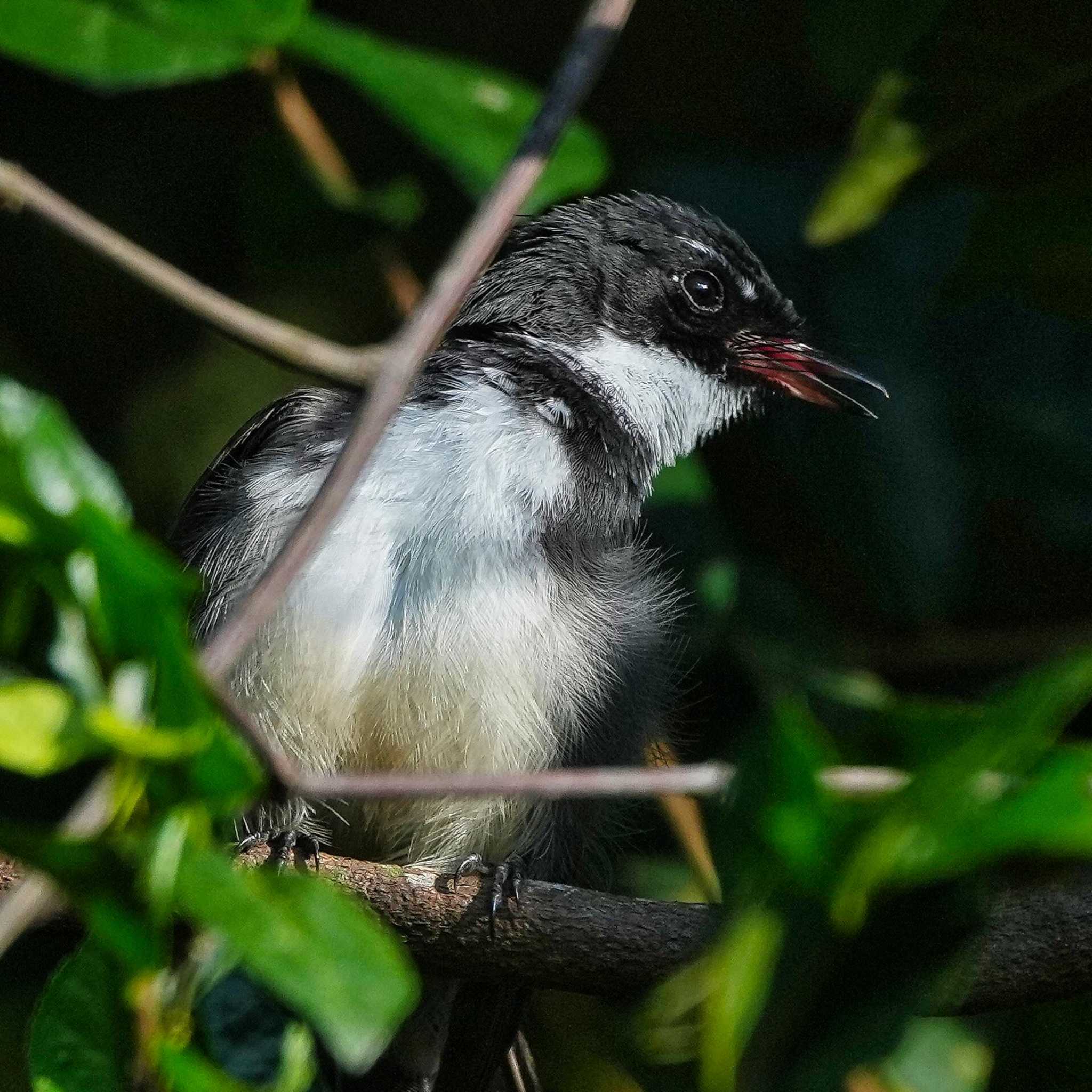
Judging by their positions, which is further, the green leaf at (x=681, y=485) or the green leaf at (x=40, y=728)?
the green leaf at (x=681, y=485)

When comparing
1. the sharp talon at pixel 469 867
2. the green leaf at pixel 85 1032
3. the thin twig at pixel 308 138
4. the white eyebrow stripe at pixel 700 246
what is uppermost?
the white eyebrow stripe at pixel 700 246

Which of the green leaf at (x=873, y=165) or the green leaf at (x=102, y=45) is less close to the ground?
the green leaf at (x=873, y=165)

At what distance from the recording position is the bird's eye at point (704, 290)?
152 inches

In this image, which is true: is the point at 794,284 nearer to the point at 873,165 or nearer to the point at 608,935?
the point at 873,165

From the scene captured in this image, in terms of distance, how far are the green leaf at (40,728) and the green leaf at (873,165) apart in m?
2.32

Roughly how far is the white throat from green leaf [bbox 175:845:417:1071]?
7.48 ft

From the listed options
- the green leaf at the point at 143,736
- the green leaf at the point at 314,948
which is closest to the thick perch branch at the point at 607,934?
the green leaf at the point at 314,948

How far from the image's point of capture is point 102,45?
267 cm

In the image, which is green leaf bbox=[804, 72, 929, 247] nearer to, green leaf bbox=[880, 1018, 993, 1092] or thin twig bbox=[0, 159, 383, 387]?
green leaf bbox=[880, 1018, 993, 1092]

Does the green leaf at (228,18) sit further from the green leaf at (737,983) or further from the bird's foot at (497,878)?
the green leaf at (737,983)

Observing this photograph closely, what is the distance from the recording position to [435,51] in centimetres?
458

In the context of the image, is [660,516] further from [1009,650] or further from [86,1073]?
[86,1073]

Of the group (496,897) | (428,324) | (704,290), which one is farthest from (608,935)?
(704,290)

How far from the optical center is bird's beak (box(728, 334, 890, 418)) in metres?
3.73
